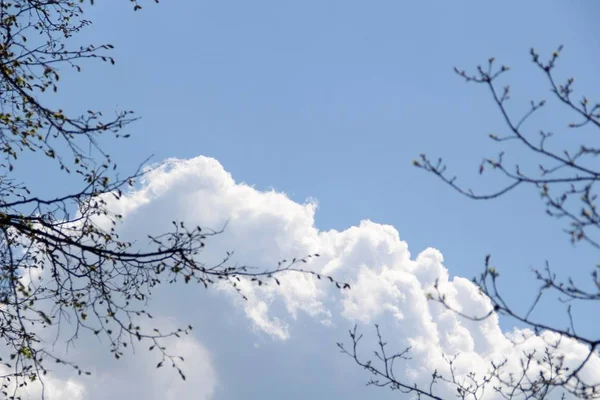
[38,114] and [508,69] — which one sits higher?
[38,114]

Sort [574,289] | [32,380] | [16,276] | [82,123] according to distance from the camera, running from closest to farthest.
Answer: [574,289], [16,276], [82,123], [32,380]

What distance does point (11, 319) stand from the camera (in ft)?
29.9

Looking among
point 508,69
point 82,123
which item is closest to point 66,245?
point 82,123

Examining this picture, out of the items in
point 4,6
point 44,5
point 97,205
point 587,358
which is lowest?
point 587,358

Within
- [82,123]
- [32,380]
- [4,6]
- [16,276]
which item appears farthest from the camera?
[32,380]

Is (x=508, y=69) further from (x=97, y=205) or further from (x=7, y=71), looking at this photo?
(x=7, y=71)

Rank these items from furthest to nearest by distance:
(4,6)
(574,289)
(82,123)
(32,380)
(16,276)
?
(32,380), (4,6), (82,123), (16,276), (574,289)

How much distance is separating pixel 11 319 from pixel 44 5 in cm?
424

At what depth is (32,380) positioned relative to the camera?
8.95 m

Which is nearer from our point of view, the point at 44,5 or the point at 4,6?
the point at 4,6

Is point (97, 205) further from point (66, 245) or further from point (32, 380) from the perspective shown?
point (32, 380)

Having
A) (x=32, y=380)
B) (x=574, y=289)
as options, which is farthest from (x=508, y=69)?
(x=32, y=380)

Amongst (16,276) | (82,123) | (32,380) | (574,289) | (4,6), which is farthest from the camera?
(32,380)

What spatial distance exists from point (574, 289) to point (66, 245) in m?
5.31
